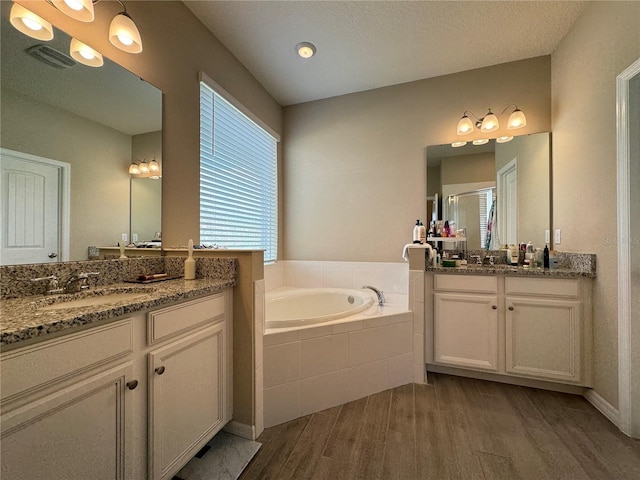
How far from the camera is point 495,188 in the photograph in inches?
96.0

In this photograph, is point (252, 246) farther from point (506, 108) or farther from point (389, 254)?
point (506, 108)

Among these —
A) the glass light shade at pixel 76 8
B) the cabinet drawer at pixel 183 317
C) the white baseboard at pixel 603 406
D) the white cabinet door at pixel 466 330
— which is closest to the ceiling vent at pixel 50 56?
the glass light shade at pixel 76 8

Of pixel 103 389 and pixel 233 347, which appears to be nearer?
pixel 103 389

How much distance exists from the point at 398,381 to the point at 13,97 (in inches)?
99.0

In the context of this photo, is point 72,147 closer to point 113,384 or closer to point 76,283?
point 76,283

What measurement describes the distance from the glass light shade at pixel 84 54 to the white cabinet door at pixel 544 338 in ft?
9.23

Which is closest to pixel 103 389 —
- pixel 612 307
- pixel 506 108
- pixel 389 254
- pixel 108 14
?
pixel 108 14

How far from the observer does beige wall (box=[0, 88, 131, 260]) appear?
3.51 ft

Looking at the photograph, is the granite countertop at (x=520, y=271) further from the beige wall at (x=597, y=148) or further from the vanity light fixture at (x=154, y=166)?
the vanity light fixture at (x=154, y=166)

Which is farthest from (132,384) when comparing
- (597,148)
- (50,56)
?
(597,148)

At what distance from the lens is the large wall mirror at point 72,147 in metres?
1.05

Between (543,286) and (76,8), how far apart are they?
2934 mm

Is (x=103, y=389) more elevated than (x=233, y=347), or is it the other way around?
(x=103, y=389)

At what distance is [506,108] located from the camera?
7.89ft
